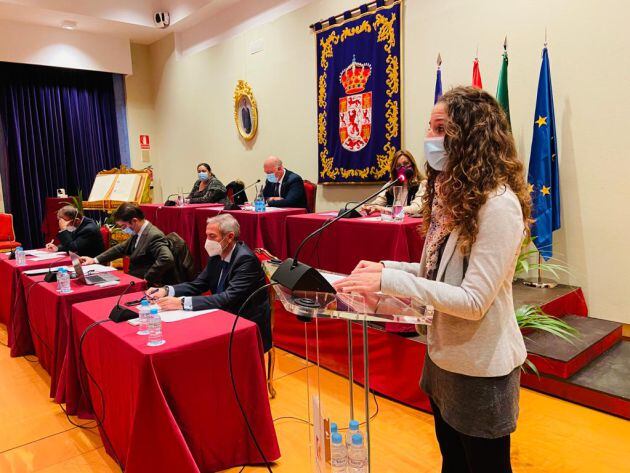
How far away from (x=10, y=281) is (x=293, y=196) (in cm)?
248

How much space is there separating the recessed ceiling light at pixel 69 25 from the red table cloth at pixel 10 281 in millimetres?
4708

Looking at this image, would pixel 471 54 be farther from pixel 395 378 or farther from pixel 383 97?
pixel 395 378

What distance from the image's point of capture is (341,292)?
1.06 m

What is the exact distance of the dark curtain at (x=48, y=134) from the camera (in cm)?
739

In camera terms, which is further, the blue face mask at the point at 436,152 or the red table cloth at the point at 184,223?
the red table cloth at the point at 184,223

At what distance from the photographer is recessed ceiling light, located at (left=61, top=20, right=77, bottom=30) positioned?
7.07m

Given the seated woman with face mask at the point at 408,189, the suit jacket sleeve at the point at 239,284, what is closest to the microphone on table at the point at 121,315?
the suit jacket sleeve at the point at 239,284

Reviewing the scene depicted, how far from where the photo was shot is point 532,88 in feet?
11.9

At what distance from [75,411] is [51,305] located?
615mm

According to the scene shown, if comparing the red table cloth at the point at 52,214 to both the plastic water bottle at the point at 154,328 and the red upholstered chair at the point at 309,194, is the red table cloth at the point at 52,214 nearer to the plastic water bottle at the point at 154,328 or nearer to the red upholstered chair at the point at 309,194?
the red upholstered chair at the point at 309,194

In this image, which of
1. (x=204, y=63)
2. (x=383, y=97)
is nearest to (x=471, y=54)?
(x=383, y=97)

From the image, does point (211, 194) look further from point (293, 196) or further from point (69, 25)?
point (69, 25)

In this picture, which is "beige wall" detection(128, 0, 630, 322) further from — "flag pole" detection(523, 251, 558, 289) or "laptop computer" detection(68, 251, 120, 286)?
"laptop computer" detection(68, 251, 120, 286)

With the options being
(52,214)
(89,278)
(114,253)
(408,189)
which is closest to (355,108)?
(408,189)
